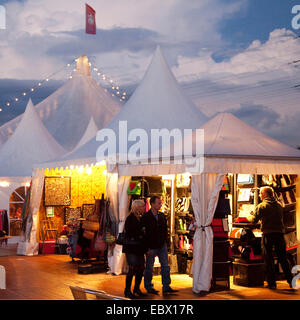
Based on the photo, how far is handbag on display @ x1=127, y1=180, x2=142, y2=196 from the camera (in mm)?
9820

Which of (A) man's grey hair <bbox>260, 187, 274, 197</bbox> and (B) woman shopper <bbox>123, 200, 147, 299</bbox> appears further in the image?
(A) man's grey hair <bbox>260, 187, 274, 197</bbox>

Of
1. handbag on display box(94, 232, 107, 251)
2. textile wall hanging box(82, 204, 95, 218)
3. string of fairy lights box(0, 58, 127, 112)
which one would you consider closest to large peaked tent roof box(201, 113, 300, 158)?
handbag on display box(94, 232, 107, 251)

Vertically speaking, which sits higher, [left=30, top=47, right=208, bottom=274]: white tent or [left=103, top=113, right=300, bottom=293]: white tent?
[left=30, top=47, right=208, bottom=274]: white tent

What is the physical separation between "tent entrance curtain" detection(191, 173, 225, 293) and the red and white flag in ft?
53.3

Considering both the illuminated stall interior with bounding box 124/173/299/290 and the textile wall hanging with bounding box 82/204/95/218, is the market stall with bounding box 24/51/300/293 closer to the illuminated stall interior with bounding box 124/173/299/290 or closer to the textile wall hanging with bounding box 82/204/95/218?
the illuminated stall interior with bounding box 124/173/299/290

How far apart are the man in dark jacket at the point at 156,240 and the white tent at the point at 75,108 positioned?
14240 mm

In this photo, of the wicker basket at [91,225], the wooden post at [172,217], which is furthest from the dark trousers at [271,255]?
the wicker basket at [91,225]

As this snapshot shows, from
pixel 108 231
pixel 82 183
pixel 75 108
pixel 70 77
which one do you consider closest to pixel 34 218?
pixel 82 183

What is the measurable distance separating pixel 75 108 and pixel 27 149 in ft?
21.2

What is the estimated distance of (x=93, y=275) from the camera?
10000 millimetres

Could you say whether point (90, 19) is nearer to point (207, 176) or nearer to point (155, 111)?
point (155, 111)

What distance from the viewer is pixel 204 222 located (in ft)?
26.6
